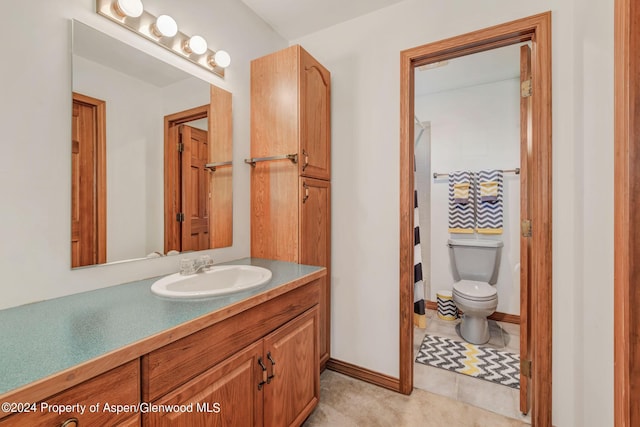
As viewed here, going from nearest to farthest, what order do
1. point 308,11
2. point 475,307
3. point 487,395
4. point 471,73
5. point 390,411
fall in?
point 390,411 → point 487,395 → point 308,11 → point 475,307 → point 471,73

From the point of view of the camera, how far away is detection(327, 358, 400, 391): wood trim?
1.80 metres

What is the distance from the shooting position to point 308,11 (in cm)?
185

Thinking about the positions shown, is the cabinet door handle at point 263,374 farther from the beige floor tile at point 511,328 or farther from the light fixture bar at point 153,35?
the beige floor tile at point 511,328

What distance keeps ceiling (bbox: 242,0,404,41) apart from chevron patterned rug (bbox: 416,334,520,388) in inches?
102

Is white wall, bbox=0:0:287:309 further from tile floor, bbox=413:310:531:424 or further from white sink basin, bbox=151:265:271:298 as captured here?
tile floor, bbox=413:310:531:424

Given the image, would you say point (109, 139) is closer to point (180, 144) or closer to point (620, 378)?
point (180, 144)

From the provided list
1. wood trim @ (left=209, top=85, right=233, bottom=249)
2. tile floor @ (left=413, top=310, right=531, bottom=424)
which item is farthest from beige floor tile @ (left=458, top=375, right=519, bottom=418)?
wood trim @ (left=209, top=85, right=233, bottom=249)

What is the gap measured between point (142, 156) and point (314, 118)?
3.34ft

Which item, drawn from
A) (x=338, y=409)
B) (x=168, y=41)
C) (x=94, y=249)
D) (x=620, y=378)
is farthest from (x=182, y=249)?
(x=620, y=378)

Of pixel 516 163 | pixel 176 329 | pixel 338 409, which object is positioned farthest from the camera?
pixel 516 163

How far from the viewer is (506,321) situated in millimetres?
2787

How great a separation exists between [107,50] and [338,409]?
216 centimetres

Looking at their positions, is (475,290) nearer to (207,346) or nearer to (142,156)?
(207,346)

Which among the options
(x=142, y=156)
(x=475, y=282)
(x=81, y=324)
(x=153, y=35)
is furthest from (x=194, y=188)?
(x=475, y=282)
